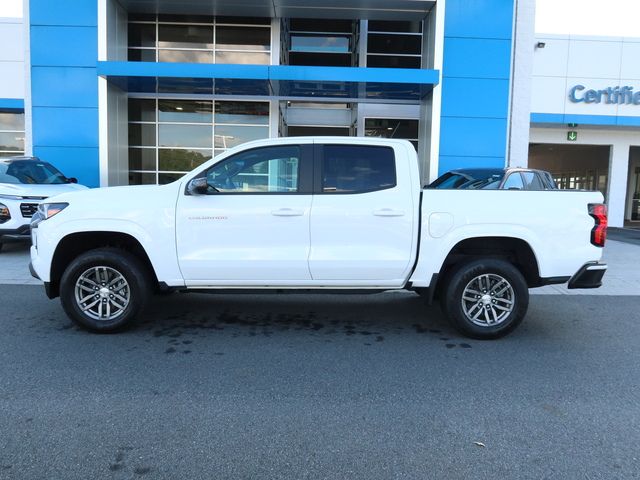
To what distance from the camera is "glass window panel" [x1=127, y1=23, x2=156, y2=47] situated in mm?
15891

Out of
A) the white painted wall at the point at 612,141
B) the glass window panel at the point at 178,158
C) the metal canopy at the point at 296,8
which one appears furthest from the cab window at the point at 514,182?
the white painted wall at the point at 612,141

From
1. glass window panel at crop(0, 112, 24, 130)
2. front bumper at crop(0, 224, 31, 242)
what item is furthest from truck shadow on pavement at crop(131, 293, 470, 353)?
glass window panel at crop(0, 112, 24, 130)

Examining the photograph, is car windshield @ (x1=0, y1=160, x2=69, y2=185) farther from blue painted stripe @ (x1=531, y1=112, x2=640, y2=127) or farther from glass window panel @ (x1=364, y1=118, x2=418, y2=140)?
blue painted stripe @ (x1=531, y1=112, x2=640, y2=127)

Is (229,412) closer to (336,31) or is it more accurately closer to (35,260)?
(35,260)

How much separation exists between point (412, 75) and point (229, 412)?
38.0 feet

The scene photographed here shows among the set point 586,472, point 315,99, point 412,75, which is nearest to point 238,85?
point 315,99

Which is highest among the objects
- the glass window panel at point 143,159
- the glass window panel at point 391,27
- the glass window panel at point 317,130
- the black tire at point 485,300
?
the glass window panel at point 391,27

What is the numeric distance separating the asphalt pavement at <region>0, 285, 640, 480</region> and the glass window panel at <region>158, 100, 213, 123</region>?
11.4 metres

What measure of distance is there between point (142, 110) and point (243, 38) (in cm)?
392

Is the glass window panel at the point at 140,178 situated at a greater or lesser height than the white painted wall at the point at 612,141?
lesser

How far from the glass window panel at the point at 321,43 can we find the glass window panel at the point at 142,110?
5.52 metres

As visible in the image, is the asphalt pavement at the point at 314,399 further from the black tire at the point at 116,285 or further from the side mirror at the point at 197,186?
the side mirror at the point at 197,186

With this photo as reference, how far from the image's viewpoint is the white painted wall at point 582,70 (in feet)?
58.7

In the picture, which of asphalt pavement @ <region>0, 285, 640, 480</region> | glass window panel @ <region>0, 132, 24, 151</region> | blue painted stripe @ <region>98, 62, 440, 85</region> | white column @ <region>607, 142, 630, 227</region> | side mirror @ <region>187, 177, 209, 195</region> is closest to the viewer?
asphalt pavement @ <region>0, 285, 640, 480</region>
